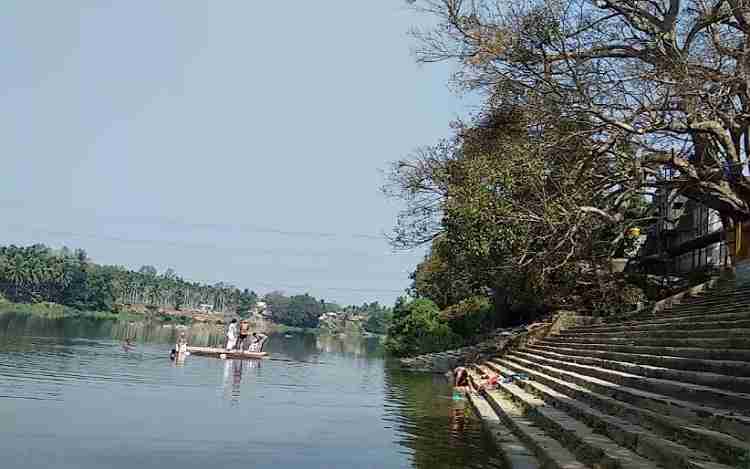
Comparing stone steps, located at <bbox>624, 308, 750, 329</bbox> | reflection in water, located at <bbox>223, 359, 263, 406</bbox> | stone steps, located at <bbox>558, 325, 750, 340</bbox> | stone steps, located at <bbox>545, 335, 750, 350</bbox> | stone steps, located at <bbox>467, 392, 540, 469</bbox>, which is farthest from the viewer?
reflection in water, located at <bbox>223, 359, 263, 406</bbox>

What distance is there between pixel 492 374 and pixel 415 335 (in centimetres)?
2154

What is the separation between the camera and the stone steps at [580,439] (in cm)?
689

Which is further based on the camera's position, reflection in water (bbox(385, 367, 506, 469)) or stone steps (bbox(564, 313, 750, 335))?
stone steps (bbox(564, 313, 750, 335))

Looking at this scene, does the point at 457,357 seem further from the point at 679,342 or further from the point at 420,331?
the point at 679,342

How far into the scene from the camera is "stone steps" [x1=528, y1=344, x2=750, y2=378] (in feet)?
29.8

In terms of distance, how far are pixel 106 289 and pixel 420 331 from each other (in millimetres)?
94457

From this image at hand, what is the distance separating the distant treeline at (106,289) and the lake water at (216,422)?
10156cm

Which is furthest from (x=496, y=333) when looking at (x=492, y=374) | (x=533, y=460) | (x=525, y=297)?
(x=533, y=460)

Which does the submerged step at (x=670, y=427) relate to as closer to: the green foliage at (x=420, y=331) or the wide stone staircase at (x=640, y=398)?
the wide stone staircase at (x=640, y=398)

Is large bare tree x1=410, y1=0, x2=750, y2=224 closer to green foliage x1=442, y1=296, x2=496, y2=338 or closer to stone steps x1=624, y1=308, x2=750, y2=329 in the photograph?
stone steps x1=624, y1=308, x2=750, y2=329

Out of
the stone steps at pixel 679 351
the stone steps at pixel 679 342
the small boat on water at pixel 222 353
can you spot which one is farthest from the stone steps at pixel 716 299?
the small boat on water at pixel 222 353

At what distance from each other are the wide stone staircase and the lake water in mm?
863

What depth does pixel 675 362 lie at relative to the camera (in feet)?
36.1

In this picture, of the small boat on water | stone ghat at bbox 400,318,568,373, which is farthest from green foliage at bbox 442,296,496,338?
the small boat on water
